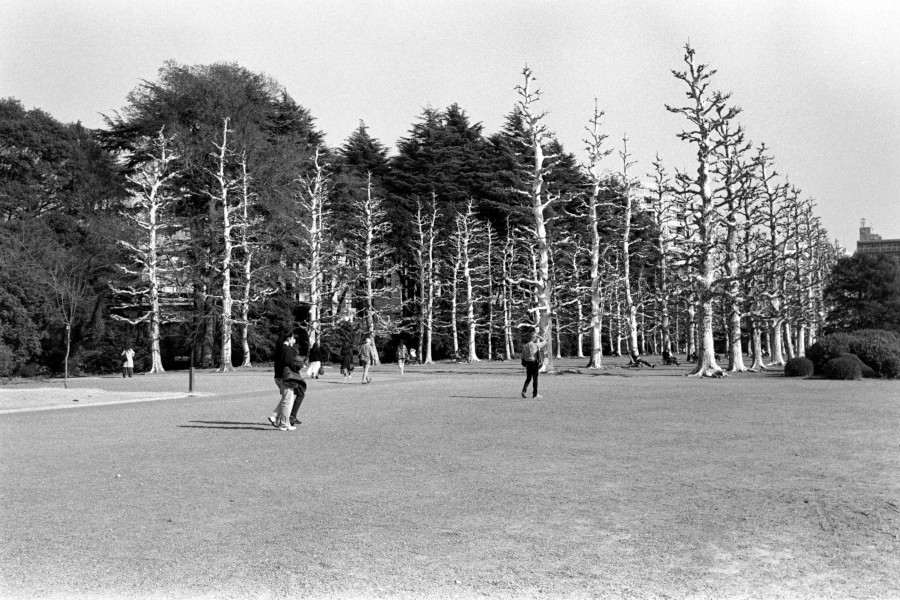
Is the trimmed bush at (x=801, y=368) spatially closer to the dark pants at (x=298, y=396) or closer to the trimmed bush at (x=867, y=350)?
the trimmed bush at (x=867, y=350)

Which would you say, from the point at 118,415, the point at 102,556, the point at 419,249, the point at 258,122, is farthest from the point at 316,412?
the point at 419,249

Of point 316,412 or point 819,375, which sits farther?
point 819,375

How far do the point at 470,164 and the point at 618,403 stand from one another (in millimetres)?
48493

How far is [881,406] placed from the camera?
718 inches

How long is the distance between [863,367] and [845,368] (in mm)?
1199

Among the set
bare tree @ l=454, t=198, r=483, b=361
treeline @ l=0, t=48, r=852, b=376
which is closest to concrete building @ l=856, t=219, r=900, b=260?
treeline @ l=0, t=48, r=852, b=376

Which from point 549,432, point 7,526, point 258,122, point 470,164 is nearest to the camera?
point 7,526

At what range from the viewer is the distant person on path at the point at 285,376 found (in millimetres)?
14826

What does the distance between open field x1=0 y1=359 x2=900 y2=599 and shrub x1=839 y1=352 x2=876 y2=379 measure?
15.0 m

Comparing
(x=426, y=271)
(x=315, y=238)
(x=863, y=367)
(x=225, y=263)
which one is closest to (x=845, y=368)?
(x=863, y=367)

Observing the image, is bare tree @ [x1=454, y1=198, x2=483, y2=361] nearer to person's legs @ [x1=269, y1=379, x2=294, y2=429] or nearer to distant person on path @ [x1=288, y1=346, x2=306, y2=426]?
distant person on path @ [x1=288, y1=346, x2=306, y2=426]

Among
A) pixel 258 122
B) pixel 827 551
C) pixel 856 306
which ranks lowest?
pixel 827 551

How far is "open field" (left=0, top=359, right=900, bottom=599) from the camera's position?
5672 mm

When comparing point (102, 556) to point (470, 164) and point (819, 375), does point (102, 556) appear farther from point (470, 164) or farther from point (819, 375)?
point (470, 164)
